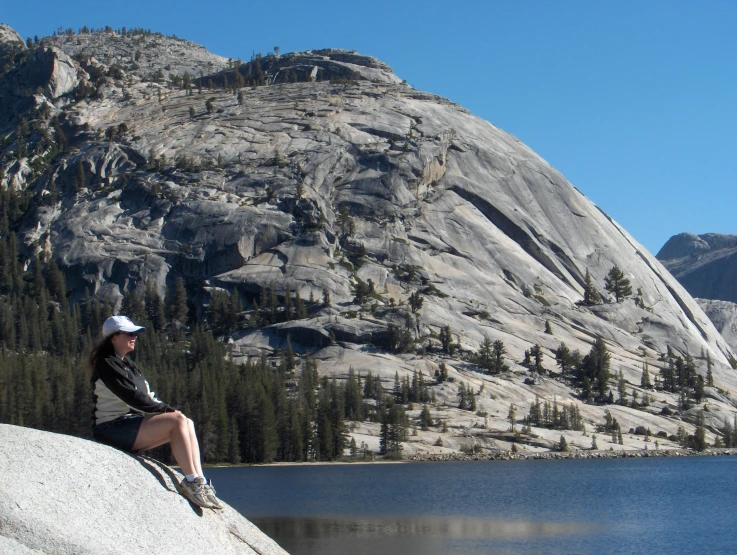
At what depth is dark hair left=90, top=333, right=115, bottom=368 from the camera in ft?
45.5

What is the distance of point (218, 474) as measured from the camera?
4168 inches

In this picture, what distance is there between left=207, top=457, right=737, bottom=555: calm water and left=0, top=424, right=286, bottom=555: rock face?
37.6m

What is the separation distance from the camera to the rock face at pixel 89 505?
11.3 m

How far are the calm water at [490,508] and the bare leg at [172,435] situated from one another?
3738cm

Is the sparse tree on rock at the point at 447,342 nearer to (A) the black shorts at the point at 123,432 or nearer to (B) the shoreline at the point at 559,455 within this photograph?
(B) the shoreline at the point at 559,455

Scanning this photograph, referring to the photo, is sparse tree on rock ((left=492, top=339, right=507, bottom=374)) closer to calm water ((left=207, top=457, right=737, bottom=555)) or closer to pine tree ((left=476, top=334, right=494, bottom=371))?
pine tree ((left=476, top=334, right=494, bottom=371))

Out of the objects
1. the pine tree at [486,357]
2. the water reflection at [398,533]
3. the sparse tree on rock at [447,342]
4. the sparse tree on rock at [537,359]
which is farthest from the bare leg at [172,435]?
the sparse tree on rock at [537,359]

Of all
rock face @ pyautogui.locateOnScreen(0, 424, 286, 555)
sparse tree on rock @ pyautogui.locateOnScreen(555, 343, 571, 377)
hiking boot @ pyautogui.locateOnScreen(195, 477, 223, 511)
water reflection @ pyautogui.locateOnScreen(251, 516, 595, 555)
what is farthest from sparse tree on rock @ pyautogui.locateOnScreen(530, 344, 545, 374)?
rock face @ pyautogui.locateOnScreen(0, 424, 286, 555)

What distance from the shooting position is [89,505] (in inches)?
472

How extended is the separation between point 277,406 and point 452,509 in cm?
5714

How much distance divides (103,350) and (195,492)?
8.63ft

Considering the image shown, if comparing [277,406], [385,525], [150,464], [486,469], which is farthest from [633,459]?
[150,464]

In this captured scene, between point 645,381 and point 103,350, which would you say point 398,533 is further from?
point 645,381

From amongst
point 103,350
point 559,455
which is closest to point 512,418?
point 559,455
